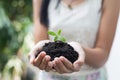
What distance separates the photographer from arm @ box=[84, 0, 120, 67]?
89cm

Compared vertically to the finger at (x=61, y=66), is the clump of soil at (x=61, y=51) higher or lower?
higher

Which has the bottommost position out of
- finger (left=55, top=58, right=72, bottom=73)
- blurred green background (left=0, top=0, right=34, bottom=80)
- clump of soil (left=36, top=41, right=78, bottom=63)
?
blurred green background (left=0, top=0, right=34, bottom=80)

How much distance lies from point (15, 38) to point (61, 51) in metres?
1.05

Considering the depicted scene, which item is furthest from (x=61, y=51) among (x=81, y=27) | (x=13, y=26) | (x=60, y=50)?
(x=13, y=26)

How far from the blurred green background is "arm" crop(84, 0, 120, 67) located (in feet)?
2.85

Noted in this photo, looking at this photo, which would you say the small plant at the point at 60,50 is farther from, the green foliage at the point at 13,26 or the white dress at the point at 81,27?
the green foliage at the point at 13,26

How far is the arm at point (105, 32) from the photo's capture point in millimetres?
890

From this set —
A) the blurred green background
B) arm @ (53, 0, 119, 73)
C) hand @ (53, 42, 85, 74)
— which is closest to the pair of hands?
hand @ (53, 42, 85, 74)

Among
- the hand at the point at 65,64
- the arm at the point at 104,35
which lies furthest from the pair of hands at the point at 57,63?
the arm at the point at 104,35

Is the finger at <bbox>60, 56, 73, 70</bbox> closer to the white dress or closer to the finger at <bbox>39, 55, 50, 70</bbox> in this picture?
the finger at <bbox>39, 55, 50, 70</bbox>

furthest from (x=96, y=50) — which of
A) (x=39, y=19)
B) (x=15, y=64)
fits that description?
(x=15, y=64)

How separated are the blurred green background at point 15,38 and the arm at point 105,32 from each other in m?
0.87

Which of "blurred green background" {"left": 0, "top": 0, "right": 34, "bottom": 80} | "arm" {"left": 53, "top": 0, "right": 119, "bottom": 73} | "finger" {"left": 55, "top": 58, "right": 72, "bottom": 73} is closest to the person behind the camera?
"finger" {"left": 55, "top": 58, "right": 72, "bottom": 73}

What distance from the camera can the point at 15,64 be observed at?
1.73m
